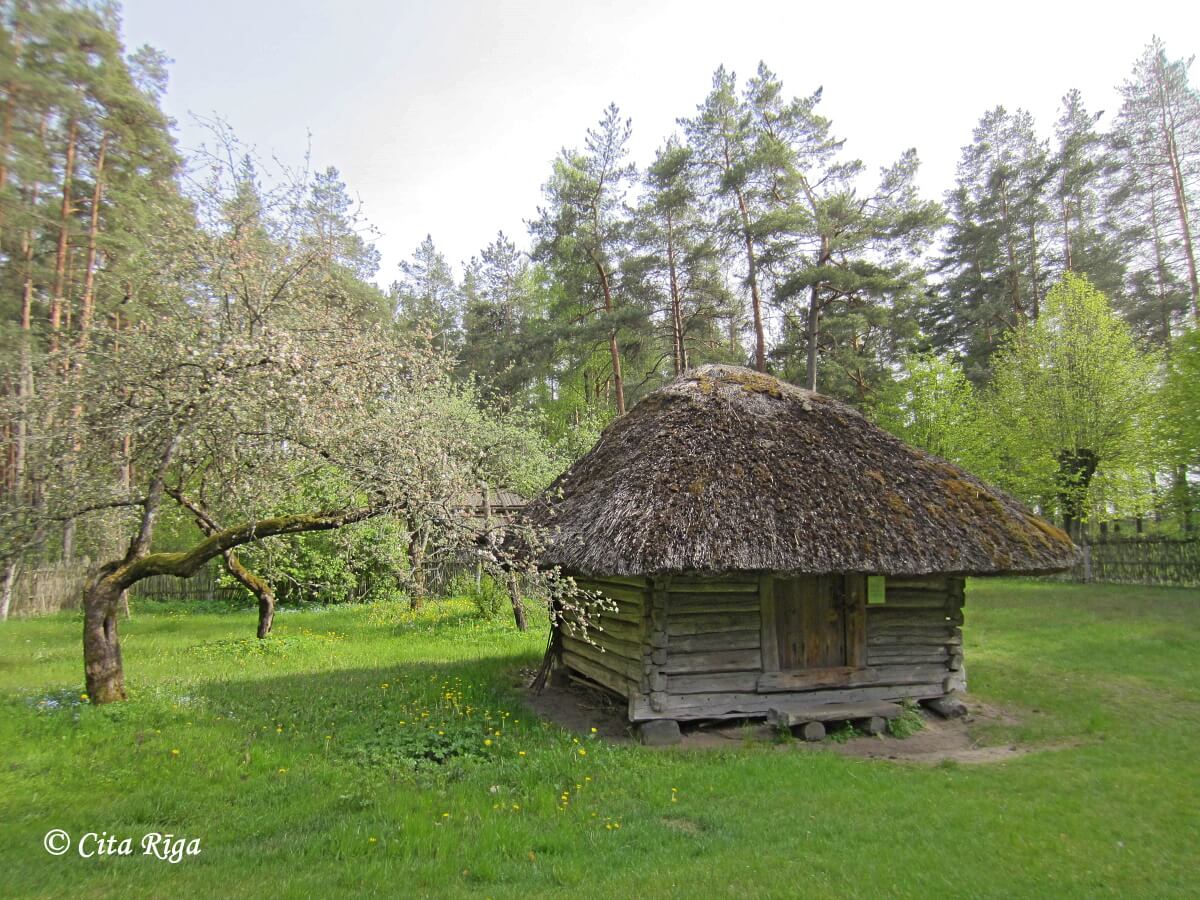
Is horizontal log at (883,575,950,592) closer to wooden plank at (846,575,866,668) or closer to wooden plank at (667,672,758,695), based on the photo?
wooden plank at (846,575,866,668)

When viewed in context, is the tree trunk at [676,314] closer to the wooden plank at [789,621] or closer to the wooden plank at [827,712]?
the wooden plank at [789,621]

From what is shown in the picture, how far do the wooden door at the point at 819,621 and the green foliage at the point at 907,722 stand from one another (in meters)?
0.75

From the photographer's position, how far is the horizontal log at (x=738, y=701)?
7.91 m

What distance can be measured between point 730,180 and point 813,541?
16846 millimetres

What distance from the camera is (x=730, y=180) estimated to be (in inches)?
861

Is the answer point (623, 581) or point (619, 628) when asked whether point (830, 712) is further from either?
point (623, 581)

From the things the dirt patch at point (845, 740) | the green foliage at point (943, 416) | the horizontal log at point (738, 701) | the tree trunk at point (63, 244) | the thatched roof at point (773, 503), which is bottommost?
the dirt patch at point (845, 740)

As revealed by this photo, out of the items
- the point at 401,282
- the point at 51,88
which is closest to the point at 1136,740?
the point at 51,88

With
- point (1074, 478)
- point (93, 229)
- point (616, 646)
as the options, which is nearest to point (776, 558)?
point (616, 646)

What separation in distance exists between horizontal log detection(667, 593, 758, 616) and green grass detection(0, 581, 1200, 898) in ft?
5.02

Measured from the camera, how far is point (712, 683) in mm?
8188

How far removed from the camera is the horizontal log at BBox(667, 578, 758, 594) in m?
8.20

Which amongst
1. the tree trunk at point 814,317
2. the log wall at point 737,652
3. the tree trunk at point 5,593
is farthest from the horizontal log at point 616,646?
the tree trunk at point 814,317

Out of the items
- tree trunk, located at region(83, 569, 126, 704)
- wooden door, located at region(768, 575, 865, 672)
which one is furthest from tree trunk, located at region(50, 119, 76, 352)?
wooden door, located at region(768, 575, 865, 672)
